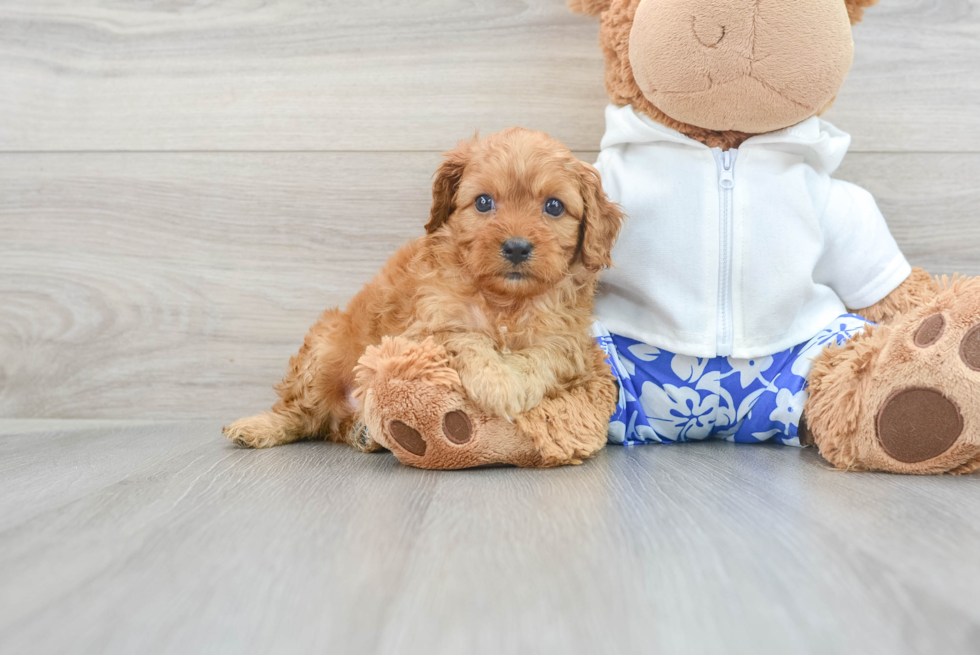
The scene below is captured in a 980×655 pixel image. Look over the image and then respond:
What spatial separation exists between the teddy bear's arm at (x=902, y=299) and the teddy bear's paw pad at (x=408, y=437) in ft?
2.80

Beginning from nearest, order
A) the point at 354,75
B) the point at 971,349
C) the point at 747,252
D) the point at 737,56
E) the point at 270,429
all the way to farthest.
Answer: the point at 971,349 < the point at 737,56 < the point at 747,252 < the point at 270,429 < the point at 354,75

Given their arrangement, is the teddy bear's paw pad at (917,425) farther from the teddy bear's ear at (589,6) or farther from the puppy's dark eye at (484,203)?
the teddy bear's ear at (589,6)

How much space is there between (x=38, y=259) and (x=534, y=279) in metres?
1.28

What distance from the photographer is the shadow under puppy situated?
1.05 m

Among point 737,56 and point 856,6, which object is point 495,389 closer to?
point 737,56

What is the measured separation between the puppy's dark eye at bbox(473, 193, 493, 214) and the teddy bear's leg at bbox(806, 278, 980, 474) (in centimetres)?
62

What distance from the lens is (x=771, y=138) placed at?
4.03 ft

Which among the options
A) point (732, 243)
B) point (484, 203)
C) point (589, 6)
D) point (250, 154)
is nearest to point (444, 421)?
point (484, 203)

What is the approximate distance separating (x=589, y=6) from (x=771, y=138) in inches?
16.0

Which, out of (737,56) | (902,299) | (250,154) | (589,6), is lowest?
(902,299)

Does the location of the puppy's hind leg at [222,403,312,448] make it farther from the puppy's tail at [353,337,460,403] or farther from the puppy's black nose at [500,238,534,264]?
the puppy's black nose at [500,238,534,264]

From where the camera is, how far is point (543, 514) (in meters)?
0.86

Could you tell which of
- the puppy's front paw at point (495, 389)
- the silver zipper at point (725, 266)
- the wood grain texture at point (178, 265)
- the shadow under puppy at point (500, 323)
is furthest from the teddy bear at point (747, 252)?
the wood grain texture at point (178, 265)

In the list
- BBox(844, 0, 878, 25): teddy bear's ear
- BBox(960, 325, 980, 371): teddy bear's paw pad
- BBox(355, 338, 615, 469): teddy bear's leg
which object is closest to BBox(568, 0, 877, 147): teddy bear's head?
BBox(844, 0, 878, 25): teddy bear's ear
